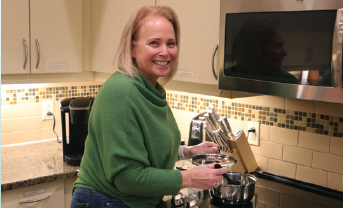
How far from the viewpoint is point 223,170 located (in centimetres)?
122

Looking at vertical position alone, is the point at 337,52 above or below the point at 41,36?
below

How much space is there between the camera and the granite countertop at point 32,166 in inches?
72.9

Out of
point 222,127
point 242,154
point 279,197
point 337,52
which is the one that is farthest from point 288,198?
point 337,52

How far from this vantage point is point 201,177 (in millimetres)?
1190

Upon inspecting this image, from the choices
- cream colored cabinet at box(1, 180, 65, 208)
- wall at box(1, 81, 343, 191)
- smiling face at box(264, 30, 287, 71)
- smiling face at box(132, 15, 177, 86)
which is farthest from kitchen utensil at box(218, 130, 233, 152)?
cream colored cabinet at box(1, 180, 65, 208)

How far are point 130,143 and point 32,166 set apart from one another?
1160 millimetres

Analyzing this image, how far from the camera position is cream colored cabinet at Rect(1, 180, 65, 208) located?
1.84m

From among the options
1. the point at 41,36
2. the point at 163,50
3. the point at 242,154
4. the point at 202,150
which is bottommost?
the point at 242,154

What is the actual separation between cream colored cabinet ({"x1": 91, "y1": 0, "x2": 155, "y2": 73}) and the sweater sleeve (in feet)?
3.67

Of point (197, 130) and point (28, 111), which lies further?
point (28, 111)

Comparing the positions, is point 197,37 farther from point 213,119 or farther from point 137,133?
point 137,133

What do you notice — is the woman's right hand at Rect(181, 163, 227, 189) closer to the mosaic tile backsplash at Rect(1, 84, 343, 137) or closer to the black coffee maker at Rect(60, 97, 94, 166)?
the mosaic tile backsplash at Rect(1, 84, 343, 137)

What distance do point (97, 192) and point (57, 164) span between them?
0.91m

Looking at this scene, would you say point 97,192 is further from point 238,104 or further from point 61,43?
point 61,43
